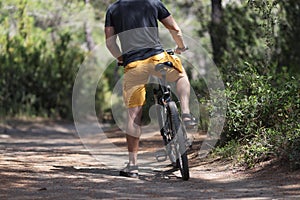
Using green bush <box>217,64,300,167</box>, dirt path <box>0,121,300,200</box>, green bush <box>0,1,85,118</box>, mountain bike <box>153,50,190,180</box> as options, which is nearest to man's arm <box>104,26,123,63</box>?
mountain bike <box>153,50,190,180</box>

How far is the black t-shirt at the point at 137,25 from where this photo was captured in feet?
21.7

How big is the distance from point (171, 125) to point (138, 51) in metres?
0.80

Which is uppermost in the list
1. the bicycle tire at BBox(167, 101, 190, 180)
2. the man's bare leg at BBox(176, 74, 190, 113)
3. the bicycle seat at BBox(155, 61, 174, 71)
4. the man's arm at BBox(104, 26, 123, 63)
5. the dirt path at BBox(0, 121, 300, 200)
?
the man's arm at BBox(104, 26, 123, 63)

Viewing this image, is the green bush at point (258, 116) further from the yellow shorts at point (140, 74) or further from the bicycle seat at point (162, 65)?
the bicycle seat at point (162, 65)

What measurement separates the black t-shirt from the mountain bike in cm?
22

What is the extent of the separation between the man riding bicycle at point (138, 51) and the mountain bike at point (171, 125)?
0.11 metres

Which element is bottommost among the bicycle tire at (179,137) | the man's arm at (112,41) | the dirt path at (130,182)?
the dirt path at (130,182)

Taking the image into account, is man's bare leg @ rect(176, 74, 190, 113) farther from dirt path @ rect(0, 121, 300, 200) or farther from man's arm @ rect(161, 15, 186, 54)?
dirt path @ rect(0, 121, 300, 200)

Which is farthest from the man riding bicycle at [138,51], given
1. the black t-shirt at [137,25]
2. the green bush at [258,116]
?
the green bush at [258,116]

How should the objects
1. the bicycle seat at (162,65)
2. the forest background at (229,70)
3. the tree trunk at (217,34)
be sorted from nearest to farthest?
the bicycle seat at (162,65)
the forest background at (229,70)
the tree trunk at (217,34)

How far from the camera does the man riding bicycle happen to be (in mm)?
6598

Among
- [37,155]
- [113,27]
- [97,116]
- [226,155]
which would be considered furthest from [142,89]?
[97,116]

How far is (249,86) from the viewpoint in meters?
7.74

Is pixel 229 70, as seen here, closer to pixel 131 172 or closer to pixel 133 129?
pixel 133 129
